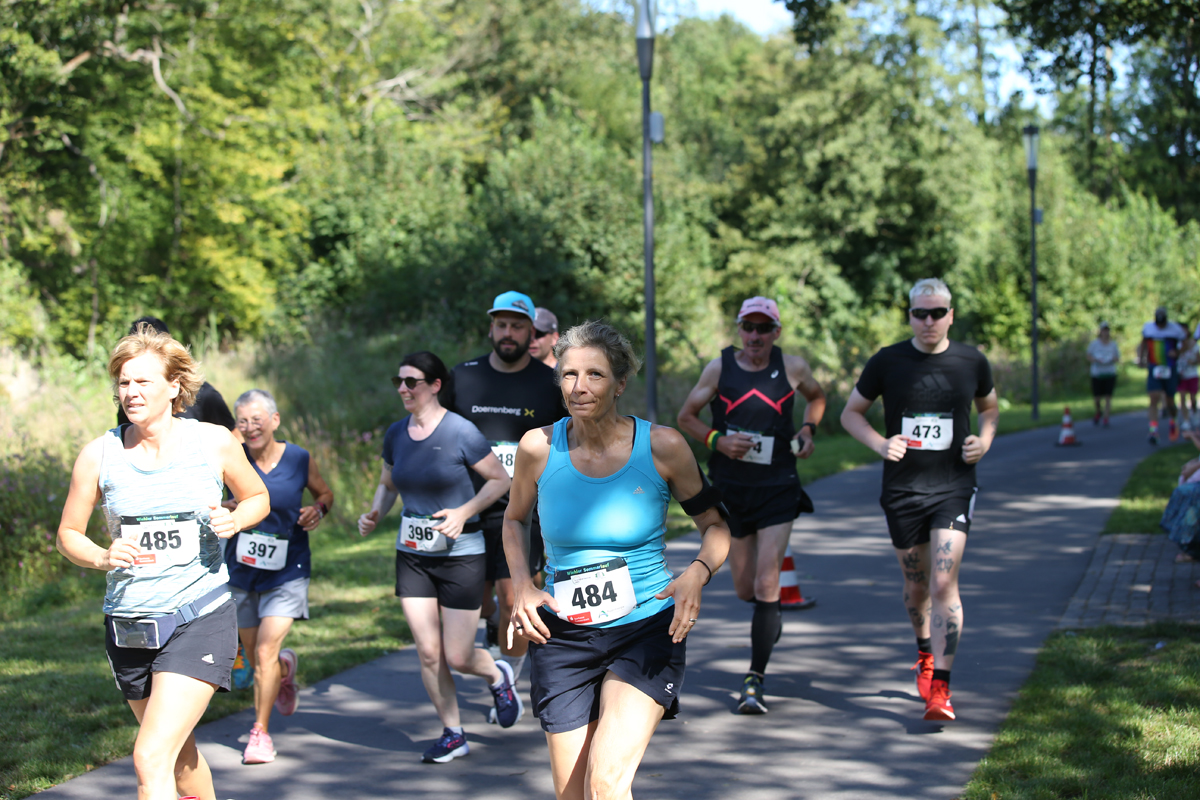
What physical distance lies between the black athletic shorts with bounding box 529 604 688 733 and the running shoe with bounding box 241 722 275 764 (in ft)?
7.51

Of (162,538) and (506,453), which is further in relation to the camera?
(506,453)

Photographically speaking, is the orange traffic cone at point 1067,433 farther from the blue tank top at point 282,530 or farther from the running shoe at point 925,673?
the blue tank top at point 282,530

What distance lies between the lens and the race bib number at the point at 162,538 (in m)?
3.78

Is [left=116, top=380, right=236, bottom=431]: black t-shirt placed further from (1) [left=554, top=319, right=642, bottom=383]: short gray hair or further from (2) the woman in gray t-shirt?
(1) [left=554, top=319, right=642, bottom=383]: short gray hair

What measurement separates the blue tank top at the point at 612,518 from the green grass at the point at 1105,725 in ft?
6.51

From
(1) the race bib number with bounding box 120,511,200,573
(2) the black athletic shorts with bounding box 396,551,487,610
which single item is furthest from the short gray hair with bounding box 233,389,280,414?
(1) the race bib number with bounding box 120,511,200,573

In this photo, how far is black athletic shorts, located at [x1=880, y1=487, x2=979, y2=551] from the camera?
5656 millimetres

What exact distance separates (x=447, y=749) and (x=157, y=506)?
2.10 metres

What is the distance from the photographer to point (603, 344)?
11.5 ft

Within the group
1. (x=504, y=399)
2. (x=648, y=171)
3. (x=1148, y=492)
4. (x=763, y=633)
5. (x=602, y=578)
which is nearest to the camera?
(x=602, y=578)

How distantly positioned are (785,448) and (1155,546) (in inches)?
207

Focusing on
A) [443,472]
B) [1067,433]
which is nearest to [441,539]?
[443,472]

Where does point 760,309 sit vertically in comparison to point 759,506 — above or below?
above

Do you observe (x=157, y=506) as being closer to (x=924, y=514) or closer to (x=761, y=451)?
(x=761, y=451)
